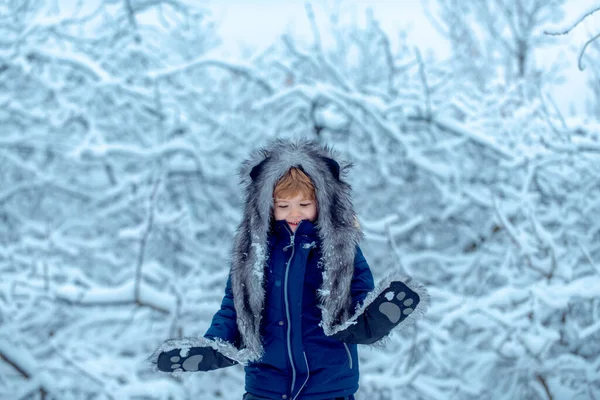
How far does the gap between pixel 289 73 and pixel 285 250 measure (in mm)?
3633

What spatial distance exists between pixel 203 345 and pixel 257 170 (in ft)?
1.99

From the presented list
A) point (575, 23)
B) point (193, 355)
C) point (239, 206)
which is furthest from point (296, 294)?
point (239, 206)

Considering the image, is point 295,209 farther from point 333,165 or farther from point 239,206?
point 239,206

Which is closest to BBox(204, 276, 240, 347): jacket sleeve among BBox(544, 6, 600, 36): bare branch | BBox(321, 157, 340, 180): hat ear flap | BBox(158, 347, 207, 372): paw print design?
BBox(158, 347, 207, 372): paw print design

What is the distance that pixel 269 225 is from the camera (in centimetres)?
193

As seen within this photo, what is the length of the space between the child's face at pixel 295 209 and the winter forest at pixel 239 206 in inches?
78.0

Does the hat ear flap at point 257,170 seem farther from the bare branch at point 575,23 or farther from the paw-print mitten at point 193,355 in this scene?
the bare branch at point 575,23

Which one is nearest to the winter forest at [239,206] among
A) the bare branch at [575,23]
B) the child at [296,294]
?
the bare branch at [575,23]

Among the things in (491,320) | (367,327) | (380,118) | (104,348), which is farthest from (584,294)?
(104,348)

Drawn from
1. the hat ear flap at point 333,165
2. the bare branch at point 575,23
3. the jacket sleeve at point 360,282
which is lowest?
the jacket sleeve at point 360,282

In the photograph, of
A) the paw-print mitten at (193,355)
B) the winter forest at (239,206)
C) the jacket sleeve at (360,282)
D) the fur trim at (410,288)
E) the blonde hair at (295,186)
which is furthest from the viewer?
the winter forest at (239,206)

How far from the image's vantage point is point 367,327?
5.57ft

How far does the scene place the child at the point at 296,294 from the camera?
172cm

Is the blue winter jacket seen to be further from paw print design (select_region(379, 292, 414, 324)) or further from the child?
Result: paw print design (select_region(379, 292, 414, 324))
